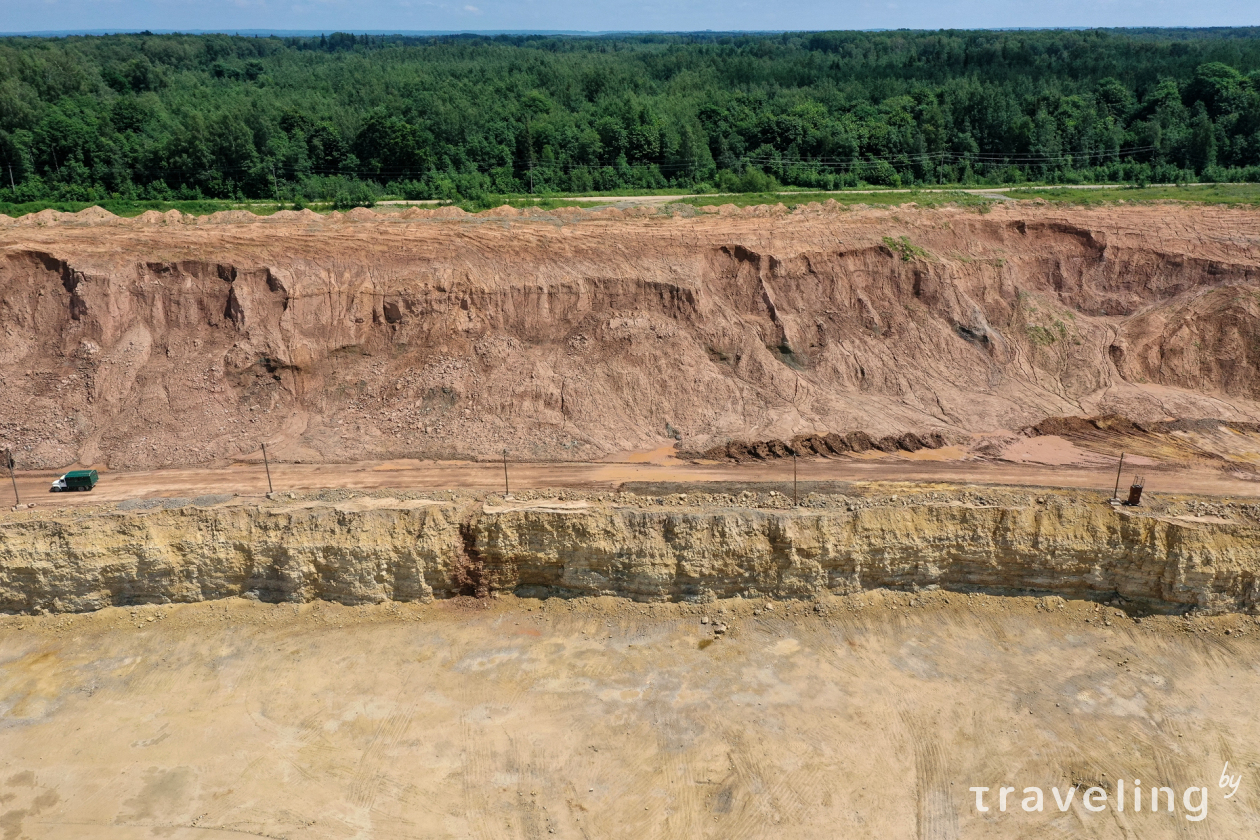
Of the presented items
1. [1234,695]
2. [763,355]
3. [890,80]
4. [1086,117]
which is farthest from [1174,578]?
[890,80]

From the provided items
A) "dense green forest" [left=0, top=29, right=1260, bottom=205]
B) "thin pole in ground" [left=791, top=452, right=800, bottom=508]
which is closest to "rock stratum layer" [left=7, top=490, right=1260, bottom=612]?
"thin pole in ground" [left=791, top=452, right=800, bottom=508]

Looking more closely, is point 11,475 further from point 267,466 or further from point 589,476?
point 589,476

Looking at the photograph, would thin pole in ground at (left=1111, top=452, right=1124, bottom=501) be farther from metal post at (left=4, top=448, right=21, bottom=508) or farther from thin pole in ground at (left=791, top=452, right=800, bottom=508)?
metal post at (left=4, top=448, right=21, bottom=508)

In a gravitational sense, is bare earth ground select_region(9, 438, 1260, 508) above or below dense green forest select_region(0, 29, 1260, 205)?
below

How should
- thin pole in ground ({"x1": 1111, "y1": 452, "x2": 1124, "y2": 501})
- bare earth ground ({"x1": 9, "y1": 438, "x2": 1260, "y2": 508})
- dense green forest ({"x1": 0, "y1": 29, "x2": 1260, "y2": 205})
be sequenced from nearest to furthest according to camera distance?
thin pole in ground ({"x1": 1111, "y1": 452, "x2": 1124, "y2": 501}) → bare earth ground ({"x1": 9, "y1": 438, "x2": 1260, "y2": 508}) → dense green forest ({"x1": 0, "y1": 29, "x2": 1260, "y2": 205})

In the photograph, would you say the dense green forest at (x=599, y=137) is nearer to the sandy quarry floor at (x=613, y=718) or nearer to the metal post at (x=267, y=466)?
the metal post at (x=267, y=466)

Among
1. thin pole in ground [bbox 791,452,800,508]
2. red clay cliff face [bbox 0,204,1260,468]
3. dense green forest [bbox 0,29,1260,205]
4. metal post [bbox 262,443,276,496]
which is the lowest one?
thin pole in ground [bbox 791,452,800,508]
